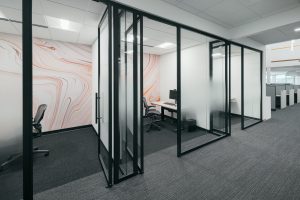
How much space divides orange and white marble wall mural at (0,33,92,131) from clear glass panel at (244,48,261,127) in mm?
4910

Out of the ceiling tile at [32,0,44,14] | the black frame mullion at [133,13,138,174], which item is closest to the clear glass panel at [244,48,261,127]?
the black frame mullion at [133,13,138,174]

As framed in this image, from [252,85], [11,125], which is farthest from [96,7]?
[252,85]

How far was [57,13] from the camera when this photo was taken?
2.54 m

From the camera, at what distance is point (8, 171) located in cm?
224

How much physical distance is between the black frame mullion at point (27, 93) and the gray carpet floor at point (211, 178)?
1.55 ft

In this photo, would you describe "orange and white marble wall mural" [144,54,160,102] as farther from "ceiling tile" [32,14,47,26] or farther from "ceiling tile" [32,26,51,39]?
"ceiling tile" [32,14,47,26]

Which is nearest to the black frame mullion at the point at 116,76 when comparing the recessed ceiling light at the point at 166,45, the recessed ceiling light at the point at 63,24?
the recessed ceiling light at the point at 63,24

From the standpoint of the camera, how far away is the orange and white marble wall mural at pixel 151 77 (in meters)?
5.78

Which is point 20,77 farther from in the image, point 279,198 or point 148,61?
point 148,61

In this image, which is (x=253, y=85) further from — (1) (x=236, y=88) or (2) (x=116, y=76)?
(2) (x=116, y=76)

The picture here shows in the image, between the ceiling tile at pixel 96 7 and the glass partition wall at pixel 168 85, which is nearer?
the glass partition wall at pixel 168 85

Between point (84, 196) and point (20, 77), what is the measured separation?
1.43 metres

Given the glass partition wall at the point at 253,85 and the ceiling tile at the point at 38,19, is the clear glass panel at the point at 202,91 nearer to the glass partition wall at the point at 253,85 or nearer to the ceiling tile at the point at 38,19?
the glass partition wall at the point at 253,85

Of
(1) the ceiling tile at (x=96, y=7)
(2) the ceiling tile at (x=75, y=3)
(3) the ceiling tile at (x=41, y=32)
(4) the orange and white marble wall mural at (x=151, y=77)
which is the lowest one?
(4) the orange and white marble wall mural at (x=151, y=77)
